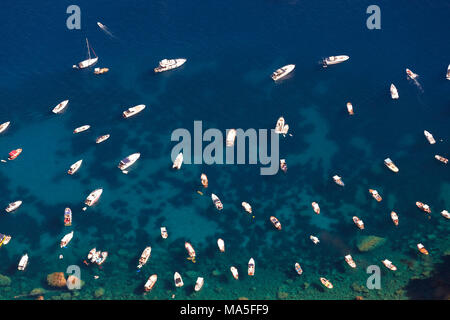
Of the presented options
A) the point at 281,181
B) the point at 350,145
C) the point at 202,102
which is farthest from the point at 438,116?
the point at 202,102

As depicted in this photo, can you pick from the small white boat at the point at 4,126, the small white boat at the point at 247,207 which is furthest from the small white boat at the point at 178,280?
the small white boat at the point at 4,126

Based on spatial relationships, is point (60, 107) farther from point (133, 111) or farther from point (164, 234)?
point (164, 234)

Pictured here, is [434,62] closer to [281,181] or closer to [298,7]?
[298,7]

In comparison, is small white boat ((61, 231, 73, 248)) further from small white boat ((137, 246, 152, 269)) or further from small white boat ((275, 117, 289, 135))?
small white boat ((275, 117, 289, 135))

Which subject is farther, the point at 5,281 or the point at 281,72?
the point at 281,72

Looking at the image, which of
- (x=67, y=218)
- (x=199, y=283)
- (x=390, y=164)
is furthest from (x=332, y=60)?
(x=67, y=218)

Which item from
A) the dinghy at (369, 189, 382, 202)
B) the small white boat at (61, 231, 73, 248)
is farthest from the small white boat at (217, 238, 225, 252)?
the dinghy at (369, 189, 382, 202)
